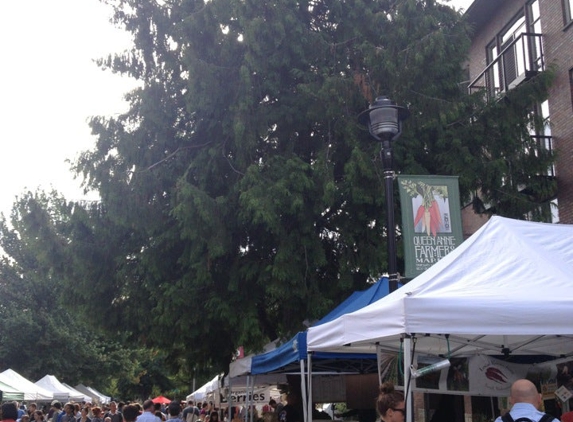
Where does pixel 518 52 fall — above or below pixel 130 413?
above

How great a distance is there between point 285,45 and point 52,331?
32522mm

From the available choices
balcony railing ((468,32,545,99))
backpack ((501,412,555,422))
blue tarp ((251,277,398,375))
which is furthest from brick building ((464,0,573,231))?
backpack ((501,412,555,422))

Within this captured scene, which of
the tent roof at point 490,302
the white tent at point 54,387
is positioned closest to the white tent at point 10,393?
the white tent at point 54,387

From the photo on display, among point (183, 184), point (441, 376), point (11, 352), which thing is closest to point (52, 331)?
point (11, 352)

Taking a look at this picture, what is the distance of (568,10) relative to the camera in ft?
57.8

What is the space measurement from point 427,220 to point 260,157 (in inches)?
251

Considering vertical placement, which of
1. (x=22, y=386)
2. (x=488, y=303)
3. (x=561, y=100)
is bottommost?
(x=22, y=386)

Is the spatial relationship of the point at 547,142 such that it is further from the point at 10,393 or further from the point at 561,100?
the point at 10,393

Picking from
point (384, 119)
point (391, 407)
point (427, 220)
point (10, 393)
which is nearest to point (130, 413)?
point (427, 220)

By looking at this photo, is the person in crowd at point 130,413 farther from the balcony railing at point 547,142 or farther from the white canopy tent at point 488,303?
the balcony railing at point 547,142

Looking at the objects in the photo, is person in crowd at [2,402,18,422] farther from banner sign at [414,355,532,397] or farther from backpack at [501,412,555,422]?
backpack at [501,412,555,422]

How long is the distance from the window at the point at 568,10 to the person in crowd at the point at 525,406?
47.5 ft

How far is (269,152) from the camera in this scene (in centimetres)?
1559

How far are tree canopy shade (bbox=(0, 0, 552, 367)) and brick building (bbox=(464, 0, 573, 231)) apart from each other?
6.19ft
